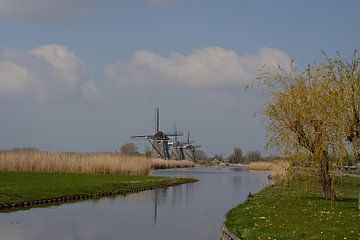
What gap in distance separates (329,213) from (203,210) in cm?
1150

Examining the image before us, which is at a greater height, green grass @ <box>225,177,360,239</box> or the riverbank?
the riverbank

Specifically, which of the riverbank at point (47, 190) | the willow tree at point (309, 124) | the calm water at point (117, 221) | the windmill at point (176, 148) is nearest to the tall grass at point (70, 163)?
the riverbank at point (47, 190)

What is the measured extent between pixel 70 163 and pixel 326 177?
109 feet

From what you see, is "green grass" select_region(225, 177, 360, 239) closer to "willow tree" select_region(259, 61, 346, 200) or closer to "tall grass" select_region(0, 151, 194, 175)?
"willow tree" select_region(259, 61, 346, 200)

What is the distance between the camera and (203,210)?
31250mm

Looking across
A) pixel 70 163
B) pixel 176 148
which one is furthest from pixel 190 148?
pixel 70 163

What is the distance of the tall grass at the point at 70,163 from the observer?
48594 millimetres

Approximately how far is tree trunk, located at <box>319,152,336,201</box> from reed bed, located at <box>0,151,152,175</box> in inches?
1199

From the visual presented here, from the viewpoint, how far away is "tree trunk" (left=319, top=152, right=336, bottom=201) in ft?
82.3

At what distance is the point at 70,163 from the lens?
5425 cm

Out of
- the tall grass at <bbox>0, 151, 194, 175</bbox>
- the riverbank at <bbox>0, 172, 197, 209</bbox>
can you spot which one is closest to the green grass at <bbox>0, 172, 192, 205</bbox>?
the riverbank at <bbox>0, 172, 197, 209</bbox>

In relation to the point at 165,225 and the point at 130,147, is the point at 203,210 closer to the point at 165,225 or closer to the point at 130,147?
the point at 165,225

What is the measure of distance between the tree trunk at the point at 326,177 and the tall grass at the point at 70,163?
100ft

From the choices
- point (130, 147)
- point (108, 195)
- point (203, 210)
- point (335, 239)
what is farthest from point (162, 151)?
point (335, 239)
